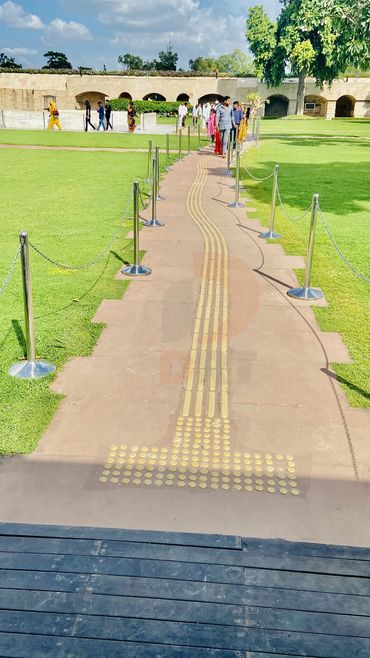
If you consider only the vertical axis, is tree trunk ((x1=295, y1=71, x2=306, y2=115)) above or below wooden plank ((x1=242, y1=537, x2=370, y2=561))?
above

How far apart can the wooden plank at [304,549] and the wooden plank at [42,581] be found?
0.79 meters

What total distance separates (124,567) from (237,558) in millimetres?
521

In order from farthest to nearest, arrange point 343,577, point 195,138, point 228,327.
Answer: point 195,138 < point 228,327 < point 343,577

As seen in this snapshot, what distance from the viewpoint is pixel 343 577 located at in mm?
2613

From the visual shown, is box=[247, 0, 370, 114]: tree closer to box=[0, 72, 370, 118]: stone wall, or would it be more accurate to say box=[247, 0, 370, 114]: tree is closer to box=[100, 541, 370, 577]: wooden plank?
box=[0, 72, 370, 118]: stone wall

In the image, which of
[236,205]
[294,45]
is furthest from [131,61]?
[236,205]

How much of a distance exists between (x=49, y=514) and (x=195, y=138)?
1159 inches

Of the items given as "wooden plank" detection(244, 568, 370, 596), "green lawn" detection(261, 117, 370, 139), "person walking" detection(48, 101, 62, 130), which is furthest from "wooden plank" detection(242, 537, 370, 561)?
"green lawn" detection(261, 117, 370, 139)

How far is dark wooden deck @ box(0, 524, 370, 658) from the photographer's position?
→ 7.39ft

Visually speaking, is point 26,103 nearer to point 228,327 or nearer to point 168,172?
point 168,172

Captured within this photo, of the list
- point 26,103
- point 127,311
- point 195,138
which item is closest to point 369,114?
point 26,103

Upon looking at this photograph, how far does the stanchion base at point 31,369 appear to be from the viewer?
15.3 ft

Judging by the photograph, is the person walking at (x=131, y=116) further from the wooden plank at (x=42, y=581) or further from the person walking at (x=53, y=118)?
the wooden plank at (x=42, y=581)

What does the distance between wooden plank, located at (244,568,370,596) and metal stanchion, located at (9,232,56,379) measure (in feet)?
8.66
